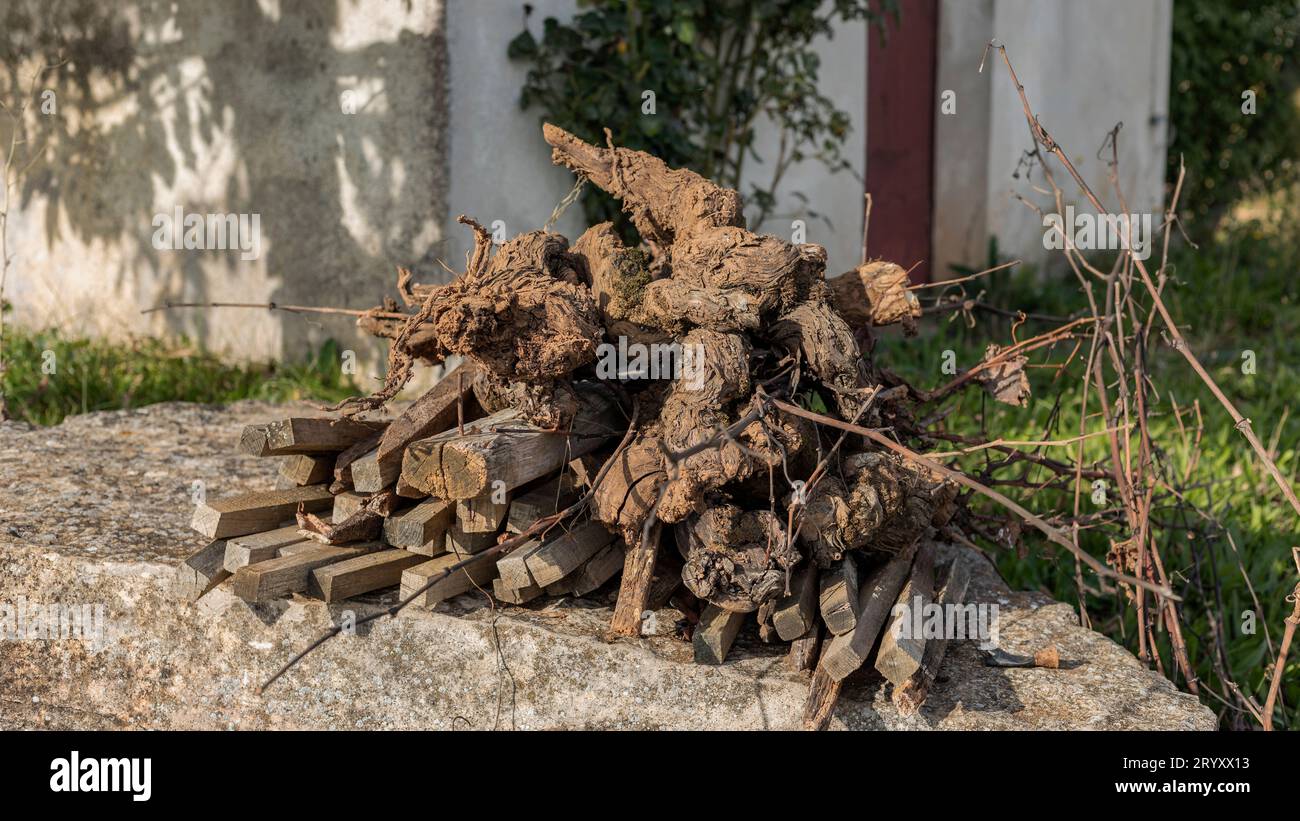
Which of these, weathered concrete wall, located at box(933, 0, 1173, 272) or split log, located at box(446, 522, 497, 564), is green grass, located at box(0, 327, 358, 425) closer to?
split log, located at box(446, 522, 497, 564)

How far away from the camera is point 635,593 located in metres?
2.70

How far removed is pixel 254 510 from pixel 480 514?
623mm

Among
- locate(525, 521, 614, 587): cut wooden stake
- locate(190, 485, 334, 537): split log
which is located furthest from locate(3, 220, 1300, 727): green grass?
locate(190, 485, 334, 537): split log

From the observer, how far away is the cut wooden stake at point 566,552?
272 cm

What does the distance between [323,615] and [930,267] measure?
234 inches

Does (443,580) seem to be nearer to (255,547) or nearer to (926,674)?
(255,547)

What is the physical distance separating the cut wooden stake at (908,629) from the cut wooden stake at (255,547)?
4.67 feet

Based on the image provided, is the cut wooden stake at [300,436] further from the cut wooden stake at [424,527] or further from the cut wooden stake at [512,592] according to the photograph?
the cut wooden stake at [512,592]

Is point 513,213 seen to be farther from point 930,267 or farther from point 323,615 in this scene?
point 930,267

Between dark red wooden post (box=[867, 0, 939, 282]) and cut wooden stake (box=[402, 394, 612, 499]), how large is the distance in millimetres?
4709

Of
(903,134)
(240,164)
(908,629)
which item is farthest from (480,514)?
(903,134)
